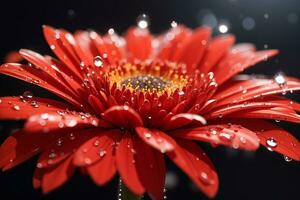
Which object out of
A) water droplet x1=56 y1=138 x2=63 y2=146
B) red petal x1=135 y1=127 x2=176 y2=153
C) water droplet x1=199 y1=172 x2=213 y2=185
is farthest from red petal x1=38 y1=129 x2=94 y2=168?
water droplet x1=199 y1=172 x2=213 y2=185

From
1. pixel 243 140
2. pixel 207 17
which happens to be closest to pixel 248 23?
pixel 207 17

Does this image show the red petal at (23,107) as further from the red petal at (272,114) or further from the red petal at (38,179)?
the red petal at (272,114)

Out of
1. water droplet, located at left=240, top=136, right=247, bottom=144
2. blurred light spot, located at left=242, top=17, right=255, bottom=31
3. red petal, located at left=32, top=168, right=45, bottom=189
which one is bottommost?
blurred light spot, located at left=242, top=17, right=255, bottom=31

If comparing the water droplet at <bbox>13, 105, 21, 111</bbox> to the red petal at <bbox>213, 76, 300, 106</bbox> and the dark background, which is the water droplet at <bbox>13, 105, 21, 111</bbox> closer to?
the red petal at <bbox>213, 76, 300, 106</bbox>

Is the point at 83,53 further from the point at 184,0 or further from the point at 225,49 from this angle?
the point at 184,0

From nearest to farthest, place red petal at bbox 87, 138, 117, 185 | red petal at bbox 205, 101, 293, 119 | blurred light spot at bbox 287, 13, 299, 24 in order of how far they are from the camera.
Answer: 1. red petal at bbox 87, 138, 117, 185
2. red petal at bbox 205, 101, 293, 119
3. blurred light spot at bbox 287, 13, 299, 24

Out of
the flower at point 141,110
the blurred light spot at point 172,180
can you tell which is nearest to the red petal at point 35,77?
the flower at point 141,110

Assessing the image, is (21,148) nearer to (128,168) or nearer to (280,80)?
(128,168)
